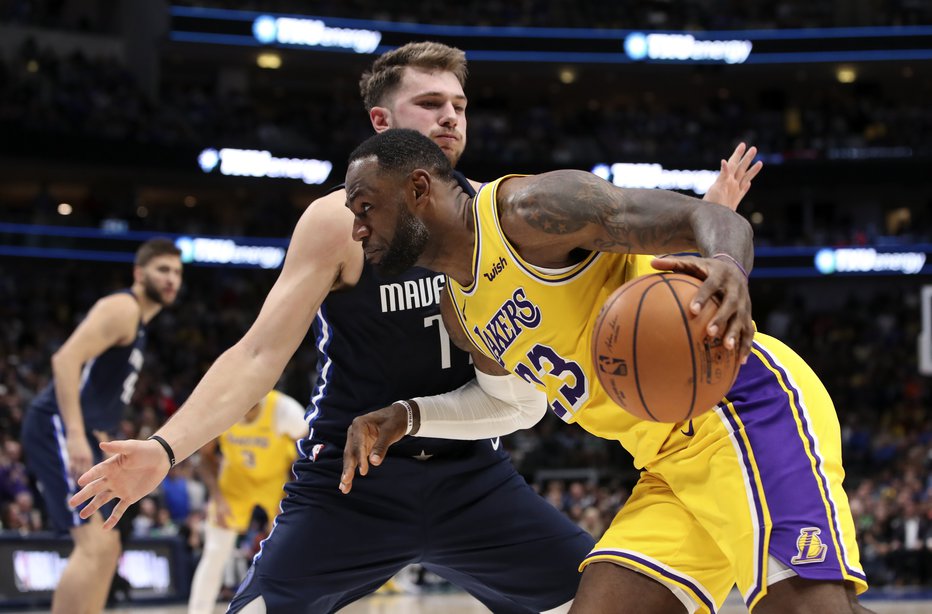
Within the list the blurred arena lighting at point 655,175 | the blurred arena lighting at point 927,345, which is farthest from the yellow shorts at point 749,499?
the blurred arena lighting at point 655,175

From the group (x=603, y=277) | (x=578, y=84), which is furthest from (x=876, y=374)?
(x=603, y=277)

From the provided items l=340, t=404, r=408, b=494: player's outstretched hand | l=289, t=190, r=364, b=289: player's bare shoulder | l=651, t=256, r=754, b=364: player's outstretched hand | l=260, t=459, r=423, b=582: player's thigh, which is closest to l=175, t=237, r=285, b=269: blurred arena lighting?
l=260, t=459, r=423, b=582: player's thigh

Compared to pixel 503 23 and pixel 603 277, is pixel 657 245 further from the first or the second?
pixel 503 23

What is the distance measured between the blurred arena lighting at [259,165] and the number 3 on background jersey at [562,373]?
23.1 meters

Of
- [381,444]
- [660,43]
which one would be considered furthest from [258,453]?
[660,43]

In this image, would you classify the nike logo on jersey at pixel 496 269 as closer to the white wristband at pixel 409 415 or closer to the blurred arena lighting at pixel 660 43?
the white wristband at pixel 409 415

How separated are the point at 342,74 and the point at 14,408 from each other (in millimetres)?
16980

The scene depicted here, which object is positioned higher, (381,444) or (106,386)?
(106,386)

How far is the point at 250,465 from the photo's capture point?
866 cm

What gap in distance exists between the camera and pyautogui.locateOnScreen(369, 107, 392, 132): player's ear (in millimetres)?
4031

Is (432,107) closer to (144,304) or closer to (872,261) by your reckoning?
(144,304)

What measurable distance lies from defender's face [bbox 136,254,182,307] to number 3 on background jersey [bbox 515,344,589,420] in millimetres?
4103

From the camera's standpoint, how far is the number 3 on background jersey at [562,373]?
10.2 feet

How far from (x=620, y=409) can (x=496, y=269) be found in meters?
0.53
